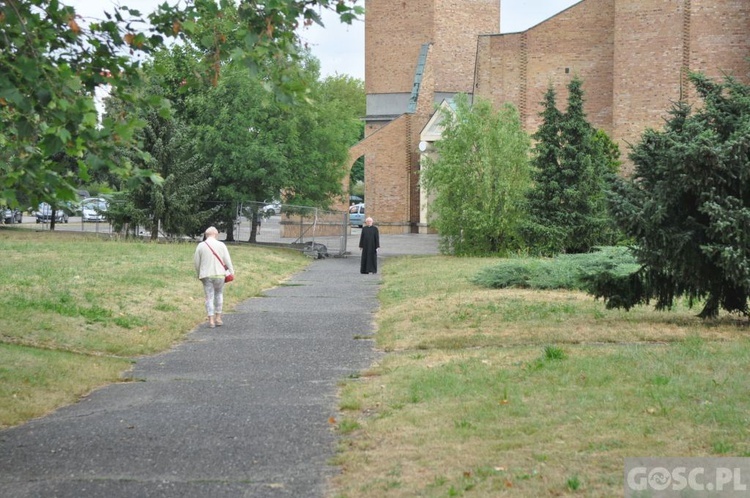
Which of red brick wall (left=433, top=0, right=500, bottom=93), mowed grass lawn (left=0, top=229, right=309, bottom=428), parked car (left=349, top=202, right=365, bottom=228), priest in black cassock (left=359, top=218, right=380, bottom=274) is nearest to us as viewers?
mowed grass lawn (left=0, top=229, right=309, bottom=428)

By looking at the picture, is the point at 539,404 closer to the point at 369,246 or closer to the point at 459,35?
the point at 369,246

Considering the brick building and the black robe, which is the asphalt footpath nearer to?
the black robe

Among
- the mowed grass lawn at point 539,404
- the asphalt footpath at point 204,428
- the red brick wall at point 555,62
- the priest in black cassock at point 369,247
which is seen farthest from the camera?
the red brick wall at point 555,62

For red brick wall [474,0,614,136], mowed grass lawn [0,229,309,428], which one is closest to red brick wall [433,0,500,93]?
red brick wall [474,0,614,136]

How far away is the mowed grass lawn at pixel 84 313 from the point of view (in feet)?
39.8

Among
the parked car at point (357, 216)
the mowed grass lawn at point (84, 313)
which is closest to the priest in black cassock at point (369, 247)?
the mowed grass lawn at point (84, 313)

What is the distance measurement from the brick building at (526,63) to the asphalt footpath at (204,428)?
81.4ft

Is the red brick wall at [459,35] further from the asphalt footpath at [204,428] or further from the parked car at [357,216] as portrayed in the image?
the asphalt footpath at [204,428]

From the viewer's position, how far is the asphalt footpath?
7660mm

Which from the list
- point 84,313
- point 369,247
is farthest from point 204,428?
point 369,247

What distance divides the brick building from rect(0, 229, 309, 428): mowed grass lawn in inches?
688

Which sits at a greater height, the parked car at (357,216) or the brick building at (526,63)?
the brick building at (526,63)

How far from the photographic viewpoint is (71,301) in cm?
1881

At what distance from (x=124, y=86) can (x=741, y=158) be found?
853cm
